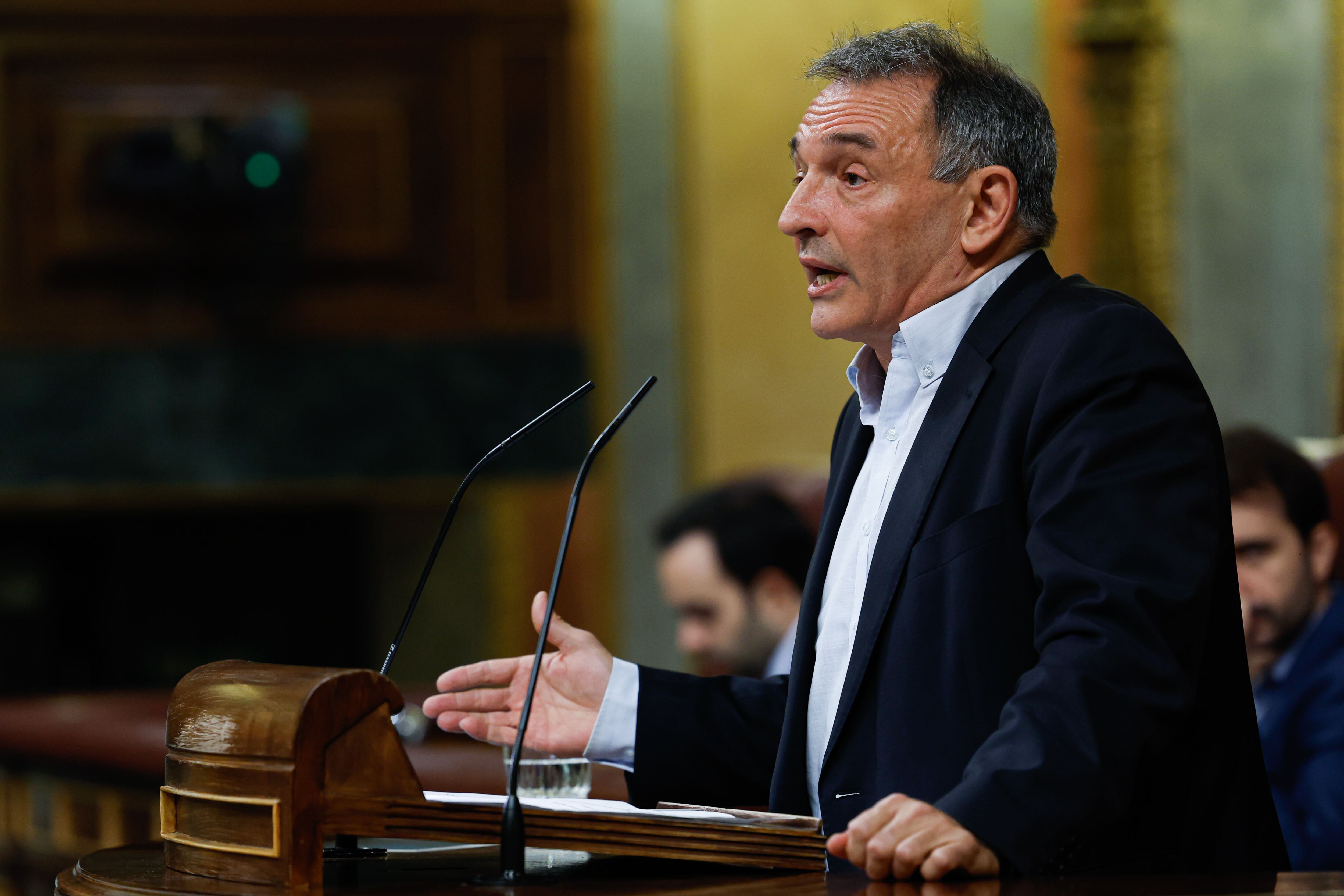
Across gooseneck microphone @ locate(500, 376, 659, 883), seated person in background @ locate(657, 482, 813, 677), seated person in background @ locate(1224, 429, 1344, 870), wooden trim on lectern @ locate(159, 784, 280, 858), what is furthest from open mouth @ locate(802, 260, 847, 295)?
seated person in background @ locate(657, 482, 813, 677)

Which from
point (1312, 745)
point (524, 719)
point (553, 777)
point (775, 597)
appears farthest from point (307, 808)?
point (775, 597)

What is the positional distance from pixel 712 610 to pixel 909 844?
2.19 metres

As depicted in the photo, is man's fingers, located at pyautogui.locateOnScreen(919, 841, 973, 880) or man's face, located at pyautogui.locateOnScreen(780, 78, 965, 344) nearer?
man's fingers, located at pyautogui.locateOnScreen(919, 841, 973, 880)

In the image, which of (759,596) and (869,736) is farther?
(759,596)

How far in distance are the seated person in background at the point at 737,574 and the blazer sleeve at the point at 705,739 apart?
1555 millimetres

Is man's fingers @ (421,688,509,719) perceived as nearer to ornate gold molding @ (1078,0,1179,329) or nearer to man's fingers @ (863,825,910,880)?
man's fingers @ (863,825,910,880)

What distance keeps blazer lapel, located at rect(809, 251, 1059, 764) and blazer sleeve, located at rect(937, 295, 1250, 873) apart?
0.08 m

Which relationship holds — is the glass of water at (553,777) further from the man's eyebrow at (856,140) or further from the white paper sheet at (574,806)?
the man's eyebrow at (856,140)

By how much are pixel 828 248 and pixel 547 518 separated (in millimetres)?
3585

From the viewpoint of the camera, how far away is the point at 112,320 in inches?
195

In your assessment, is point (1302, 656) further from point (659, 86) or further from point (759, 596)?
point (659, 86)

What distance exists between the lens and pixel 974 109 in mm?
1562

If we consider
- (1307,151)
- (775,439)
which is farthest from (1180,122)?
(775,439)

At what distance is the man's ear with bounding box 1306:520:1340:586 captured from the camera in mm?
2482
